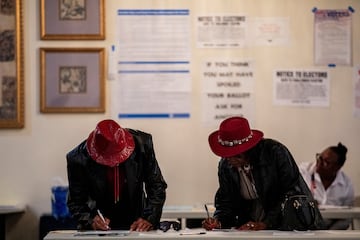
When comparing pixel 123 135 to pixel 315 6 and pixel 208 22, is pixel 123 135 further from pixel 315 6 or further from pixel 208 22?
pixel 315 6

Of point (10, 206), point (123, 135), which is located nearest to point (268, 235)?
point (123, 135)

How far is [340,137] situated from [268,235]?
226 centimetres

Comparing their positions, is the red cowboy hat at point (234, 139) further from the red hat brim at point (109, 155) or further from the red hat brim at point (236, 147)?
the red hat brim at point (109, 155)

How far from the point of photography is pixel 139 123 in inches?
189

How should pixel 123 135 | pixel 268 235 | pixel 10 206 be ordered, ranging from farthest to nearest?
pixel 10 206, pixel 123 135, pixel 268 235

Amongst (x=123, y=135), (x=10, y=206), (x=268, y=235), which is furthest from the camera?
(x=10, y=206)

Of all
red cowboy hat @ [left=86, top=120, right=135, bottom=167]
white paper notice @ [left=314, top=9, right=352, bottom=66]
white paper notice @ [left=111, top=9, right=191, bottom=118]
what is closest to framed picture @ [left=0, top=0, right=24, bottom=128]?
white paper notice @ [left=111, top=9, right=191, bottom=118]

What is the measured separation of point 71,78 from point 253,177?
6.78 ft

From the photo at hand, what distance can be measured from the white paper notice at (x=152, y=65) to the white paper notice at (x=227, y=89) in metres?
0.15

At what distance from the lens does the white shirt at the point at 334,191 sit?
15.2ft

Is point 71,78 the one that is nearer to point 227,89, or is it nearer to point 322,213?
point 227,89

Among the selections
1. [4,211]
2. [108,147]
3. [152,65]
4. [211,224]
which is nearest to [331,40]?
[152,65]

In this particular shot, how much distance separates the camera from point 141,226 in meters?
3.03

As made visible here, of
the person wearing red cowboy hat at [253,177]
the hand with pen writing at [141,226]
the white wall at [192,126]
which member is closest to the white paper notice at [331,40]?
the white wall at [192,126]
